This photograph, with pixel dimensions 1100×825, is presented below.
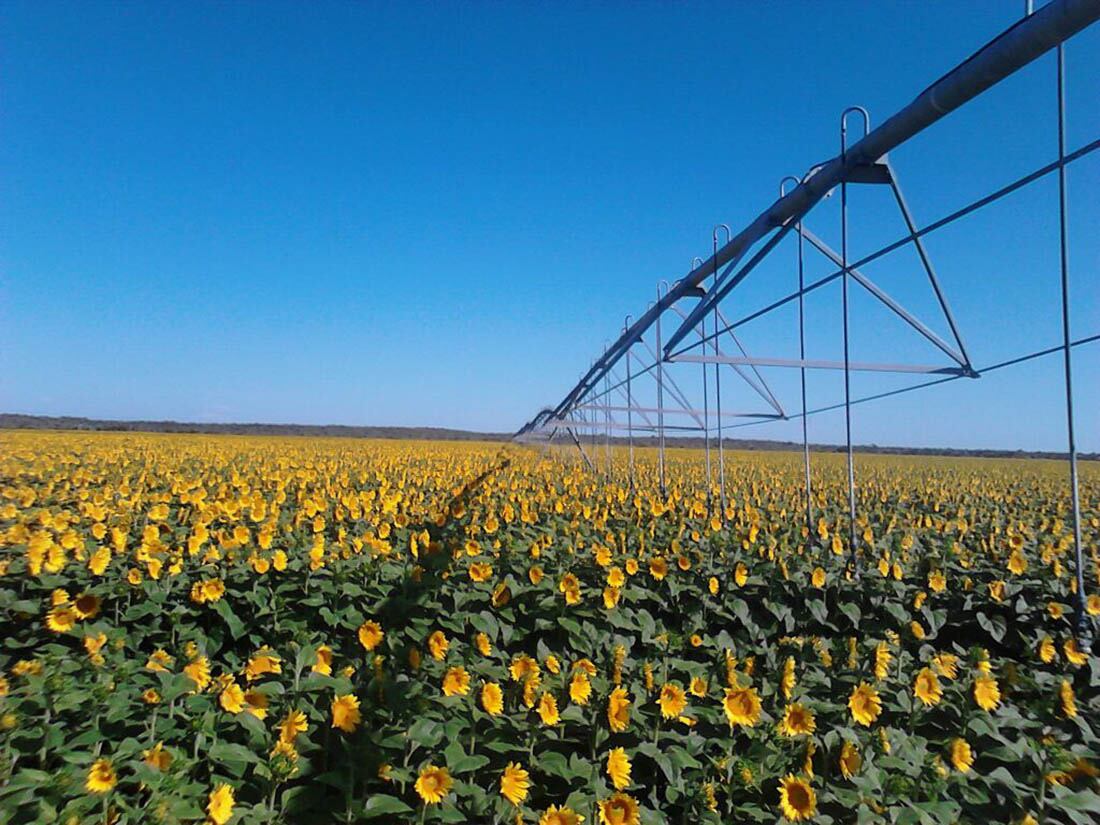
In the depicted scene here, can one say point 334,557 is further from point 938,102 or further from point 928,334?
point 928,334

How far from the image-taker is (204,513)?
4258 millimetres

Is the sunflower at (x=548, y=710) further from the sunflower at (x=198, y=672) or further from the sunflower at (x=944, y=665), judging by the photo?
the sunflower at (x=944, y=665)

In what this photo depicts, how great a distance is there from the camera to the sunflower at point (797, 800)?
187 centimetres

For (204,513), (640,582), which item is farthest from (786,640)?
(204,513)

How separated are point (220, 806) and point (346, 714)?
1.60 ft

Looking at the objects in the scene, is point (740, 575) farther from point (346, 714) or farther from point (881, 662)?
point (346, 714)

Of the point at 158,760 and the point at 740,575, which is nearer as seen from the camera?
the point at 158,760

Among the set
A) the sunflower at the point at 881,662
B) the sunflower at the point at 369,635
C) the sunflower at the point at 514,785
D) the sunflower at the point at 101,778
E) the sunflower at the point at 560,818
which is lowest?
the sunflower at the point at 560,818

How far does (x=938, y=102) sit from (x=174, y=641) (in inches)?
173

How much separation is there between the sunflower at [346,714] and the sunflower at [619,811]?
851 millimetres

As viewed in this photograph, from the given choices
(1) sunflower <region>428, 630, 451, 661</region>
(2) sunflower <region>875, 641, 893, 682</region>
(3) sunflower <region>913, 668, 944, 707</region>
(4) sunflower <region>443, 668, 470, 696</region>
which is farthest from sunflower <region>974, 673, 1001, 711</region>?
(1) sunflower <region>428, 630, 451, 661</region>

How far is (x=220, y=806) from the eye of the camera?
1724mm

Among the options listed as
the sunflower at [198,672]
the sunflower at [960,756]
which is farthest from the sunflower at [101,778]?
the sunflower at [960,756]

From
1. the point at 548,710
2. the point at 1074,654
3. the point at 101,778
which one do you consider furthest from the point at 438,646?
the point at 1074,654
